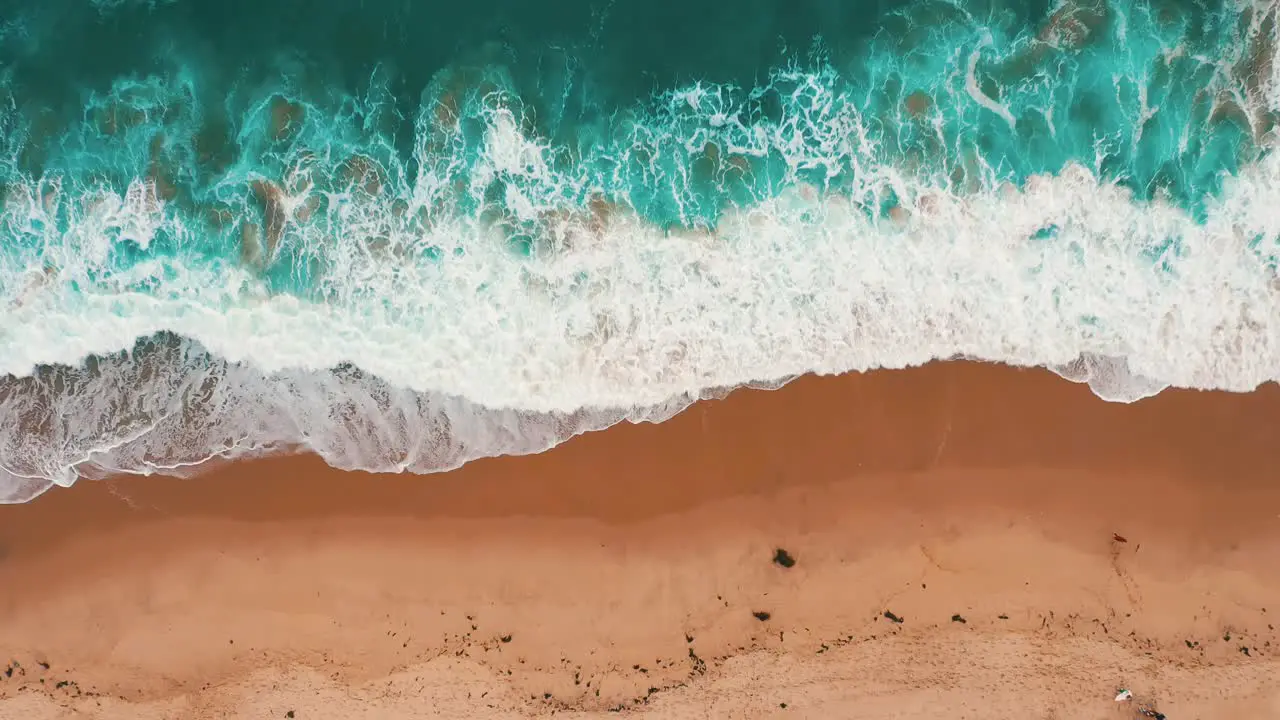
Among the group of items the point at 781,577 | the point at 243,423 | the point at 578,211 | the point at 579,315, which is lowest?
the point at 781,577

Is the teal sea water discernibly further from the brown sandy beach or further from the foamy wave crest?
the brown sandy beach

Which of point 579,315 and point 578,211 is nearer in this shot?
point 579,315

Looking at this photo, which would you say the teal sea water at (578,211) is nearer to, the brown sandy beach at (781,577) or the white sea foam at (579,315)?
the white sea foam at (579,315)

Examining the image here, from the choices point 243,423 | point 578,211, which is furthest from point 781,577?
point 243,423

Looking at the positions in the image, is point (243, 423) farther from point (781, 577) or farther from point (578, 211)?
point (781, 577)

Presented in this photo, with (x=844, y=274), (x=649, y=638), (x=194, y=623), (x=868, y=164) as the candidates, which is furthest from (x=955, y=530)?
(x=194, y=623)

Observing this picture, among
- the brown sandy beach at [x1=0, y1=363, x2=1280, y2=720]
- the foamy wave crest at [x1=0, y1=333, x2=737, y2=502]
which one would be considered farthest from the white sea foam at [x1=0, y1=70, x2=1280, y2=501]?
the brown sandy beach at [x1=0, y1=363, x2=1280, y2=720]
